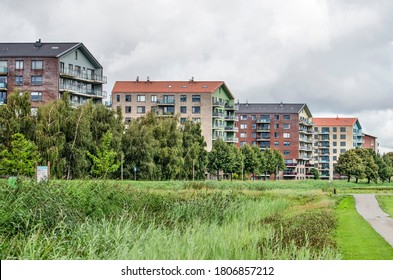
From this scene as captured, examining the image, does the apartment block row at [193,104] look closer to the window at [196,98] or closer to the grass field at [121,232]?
the window at [196,98]

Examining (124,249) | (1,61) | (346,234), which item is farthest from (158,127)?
(124,249)

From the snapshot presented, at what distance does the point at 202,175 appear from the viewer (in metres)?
76.1

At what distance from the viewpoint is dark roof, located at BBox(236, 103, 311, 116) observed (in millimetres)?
124188

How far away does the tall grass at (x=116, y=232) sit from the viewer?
13.2 meters

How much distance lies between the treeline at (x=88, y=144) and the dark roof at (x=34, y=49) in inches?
472

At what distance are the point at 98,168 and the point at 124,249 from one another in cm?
4020

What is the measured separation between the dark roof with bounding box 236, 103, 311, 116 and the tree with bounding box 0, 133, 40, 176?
80.3m

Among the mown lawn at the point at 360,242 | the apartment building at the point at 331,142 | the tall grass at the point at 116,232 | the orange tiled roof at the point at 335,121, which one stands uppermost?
the orange tiled roof at the point at 335,121

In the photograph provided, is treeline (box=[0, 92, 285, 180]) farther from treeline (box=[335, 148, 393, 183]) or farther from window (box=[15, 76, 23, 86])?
treeline (box=[335, 148, 393, 183])

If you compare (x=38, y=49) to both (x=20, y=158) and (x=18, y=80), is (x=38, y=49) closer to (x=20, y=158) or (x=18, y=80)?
(x=18, y=80)

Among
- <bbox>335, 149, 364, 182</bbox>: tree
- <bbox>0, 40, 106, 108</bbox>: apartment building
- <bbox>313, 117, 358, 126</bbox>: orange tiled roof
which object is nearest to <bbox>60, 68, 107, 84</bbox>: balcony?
<bbox>0, 40, 106, 108</bbox>: apartment building

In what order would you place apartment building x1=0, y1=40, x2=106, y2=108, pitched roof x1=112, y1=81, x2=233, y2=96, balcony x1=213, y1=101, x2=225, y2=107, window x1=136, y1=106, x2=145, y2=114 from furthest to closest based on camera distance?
1. balcony x1=213, y1=101, x2=225, y2=107
2. window x1=136, y1=106, x2=145, y2=114
3. pitched roof x1=112, y1=81, x2=233, y2=96
4. apartment building x1=0, y1=40, x2=106, y2=108

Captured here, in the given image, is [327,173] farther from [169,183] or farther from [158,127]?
[169,183]

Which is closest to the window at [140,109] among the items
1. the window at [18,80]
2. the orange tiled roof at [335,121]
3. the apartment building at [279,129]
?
the window at [18,80]
